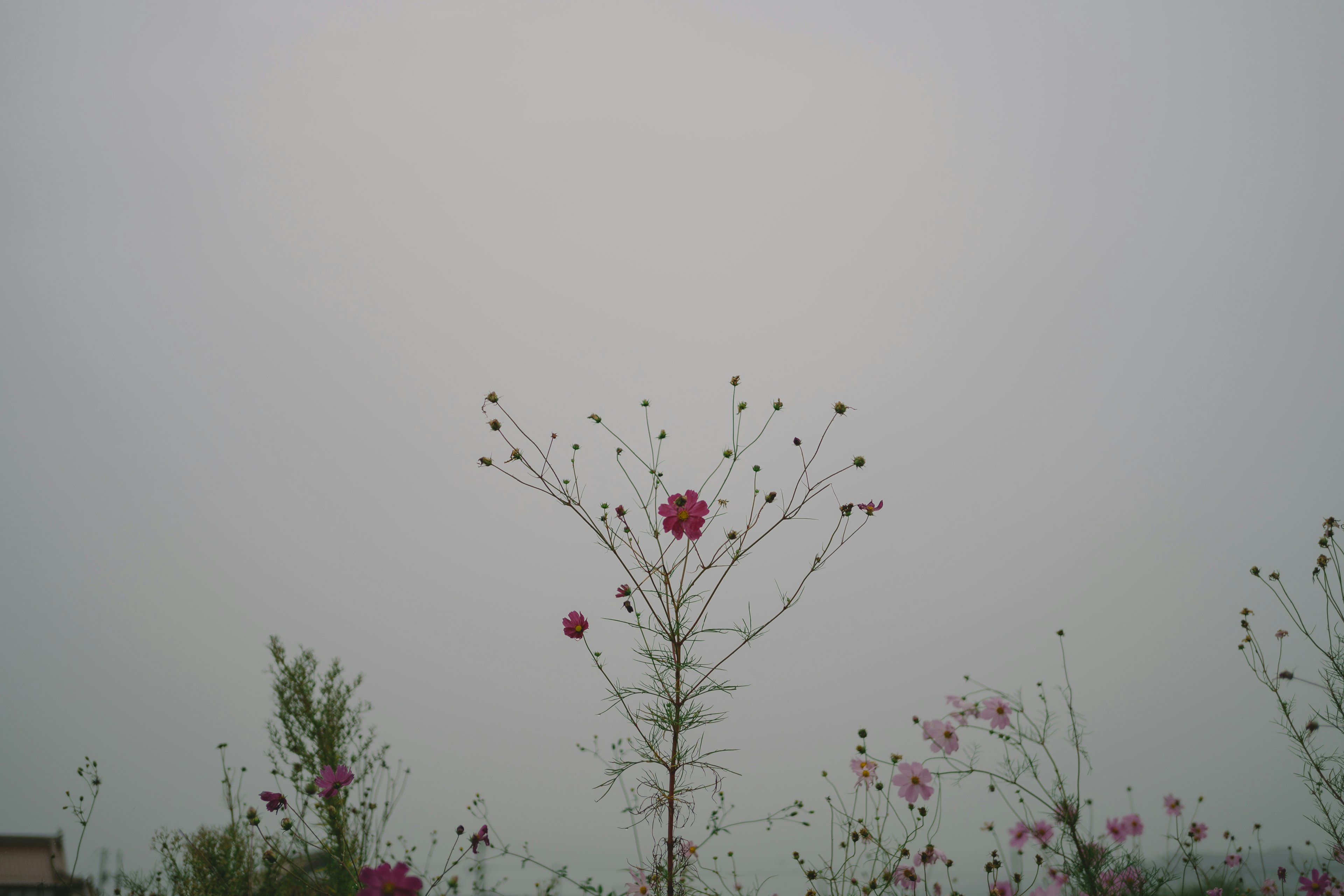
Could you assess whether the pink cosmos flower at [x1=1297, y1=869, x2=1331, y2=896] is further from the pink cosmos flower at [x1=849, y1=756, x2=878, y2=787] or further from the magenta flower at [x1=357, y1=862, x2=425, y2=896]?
the magenta flower at [x1=357, y1=862, x2=425, y2=896]

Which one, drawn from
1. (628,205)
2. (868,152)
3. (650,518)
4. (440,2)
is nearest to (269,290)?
(440,2)

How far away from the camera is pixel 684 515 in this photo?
1.69 m

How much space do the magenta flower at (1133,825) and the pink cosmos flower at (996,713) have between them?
0.96m

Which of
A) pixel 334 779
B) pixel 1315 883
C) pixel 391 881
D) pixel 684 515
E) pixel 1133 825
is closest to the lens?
pixel 391 881

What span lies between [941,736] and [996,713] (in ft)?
0.69

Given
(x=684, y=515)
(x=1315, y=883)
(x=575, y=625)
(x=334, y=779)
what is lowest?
(x=1315, y=883)

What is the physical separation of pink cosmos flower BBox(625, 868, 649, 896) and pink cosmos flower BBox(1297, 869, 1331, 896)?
1.97m

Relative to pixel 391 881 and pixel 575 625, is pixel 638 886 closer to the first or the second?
pixel 575 625

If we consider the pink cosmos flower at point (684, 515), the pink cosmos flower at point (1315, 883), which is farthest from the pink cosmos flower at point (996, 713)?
the pink cosmos flower at point (684, 515)

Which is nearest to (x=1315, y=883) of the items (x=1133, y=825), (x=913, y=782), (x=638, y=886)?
(x=1133, y=825)

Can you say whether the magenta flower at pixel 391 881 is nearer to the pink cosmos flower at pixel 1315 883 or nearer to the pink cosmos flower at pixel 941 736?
the pink cosmos flower at pixel 941 736

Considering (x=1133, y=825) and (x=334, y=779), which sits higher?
(x=334, y=779)

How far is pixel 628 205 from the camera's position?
5.60 metres

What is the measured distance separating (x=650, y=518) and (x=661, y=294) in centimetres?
380
